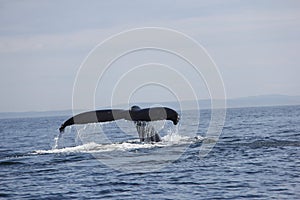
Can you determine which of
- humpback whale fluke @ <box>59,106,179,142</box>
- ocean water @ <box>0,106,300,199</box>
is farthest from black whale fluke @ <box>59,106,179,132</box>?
ocean water @ <box>0,106,300,199</box>

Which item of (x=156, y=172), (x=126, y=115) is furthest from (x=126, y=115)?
(x=156, y=172)

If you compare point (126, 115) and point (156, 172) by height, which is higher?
point (126, 115)

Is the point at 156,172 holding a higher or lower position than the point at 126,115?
lower

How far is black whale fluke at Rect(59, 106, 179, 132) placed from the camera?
16.2m

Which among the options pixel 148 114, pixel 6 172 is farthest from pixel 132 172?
pixel 6 172

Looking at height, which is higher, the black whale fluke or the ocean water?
the black whale fluke

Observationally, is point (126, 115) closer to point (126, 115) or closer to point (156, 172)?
point (126, 115)

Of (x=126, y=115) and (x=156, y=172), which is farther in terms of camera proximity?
(x=126, y=115)

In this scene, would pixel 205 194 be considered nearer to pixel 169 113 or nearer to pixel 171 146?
pixel 169 113

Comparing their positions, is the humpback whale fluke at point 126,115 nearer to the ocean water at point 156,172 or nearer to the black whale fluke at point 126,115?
the black whale fluke at point 126,115

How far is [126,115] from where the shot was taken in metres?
18.3

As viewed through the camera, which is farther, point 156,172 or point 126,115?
point 126,115

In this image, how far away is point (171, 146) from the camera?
22406mm

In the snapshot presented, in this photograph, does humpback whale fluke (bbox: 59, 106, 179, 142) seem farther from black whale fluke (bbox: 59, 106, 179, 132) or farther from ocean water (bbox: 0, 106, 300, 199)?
ocean water (bbox: 0, 106, 300, 199)
